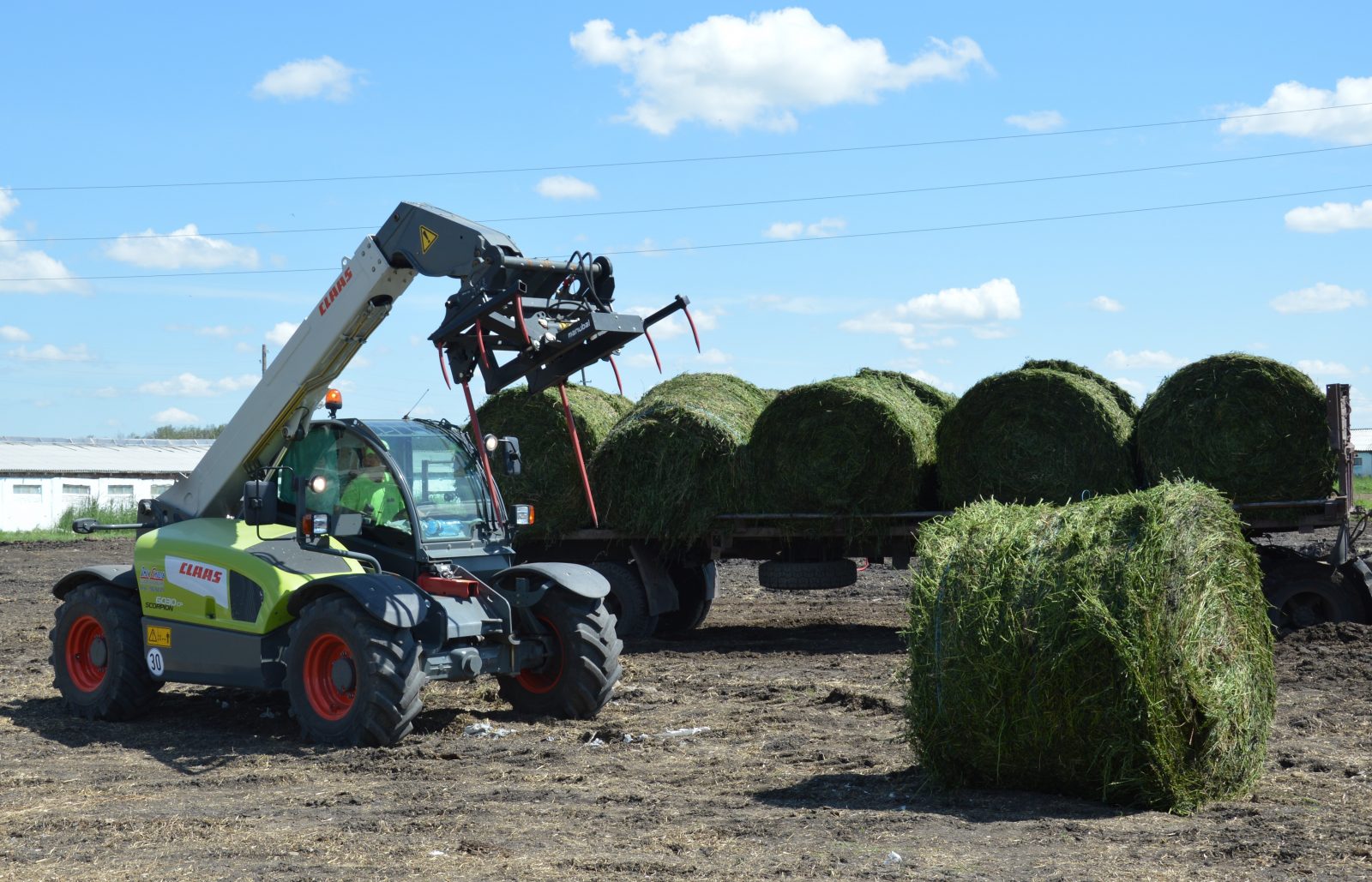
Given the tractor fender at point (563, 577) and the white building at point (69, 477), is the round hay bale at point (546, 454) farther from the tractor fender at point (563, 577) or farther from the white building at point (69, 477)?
the white building at point (69, 477)

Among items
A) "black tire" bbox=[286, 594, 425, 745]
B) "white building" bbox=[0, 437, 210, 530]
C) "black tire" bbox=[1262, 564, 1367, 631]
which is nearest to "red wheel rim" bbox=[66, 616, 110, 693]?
"black tire" bbox=[286, 594, 425, 745]

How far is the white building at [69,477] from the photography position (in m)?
39.8

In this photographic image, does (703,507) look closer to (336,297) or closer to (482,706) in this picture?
(482,706)

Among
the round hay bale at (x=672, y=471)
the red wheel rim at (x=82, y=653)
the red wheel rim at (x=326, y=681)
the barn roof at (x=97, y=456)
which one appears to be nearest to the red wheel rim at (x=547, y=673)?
the red wheel rim at (x=326, y=681)

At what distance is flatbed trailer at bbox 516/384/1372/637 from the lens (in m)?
12.0

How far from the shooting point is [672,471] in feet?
45.2

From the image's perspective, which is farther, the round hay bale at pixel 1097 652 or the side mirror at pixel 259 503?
the side mirror at pixel 259 503

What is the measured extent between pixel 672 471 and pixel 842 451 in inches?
66.2

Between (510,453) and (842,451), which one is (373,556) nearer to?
(510,453)

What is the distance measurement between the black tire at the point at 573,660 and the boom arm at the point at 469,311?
1.48 meters

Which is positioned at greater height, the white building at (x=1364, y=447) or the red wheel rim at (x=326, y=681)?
the white building at (x=1364, y=447)

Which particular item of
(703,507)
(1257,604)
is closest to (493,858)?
(1257,604)

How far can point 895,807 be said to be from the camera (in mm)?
6797

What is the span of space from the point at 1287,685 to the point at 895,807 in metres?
4.82
